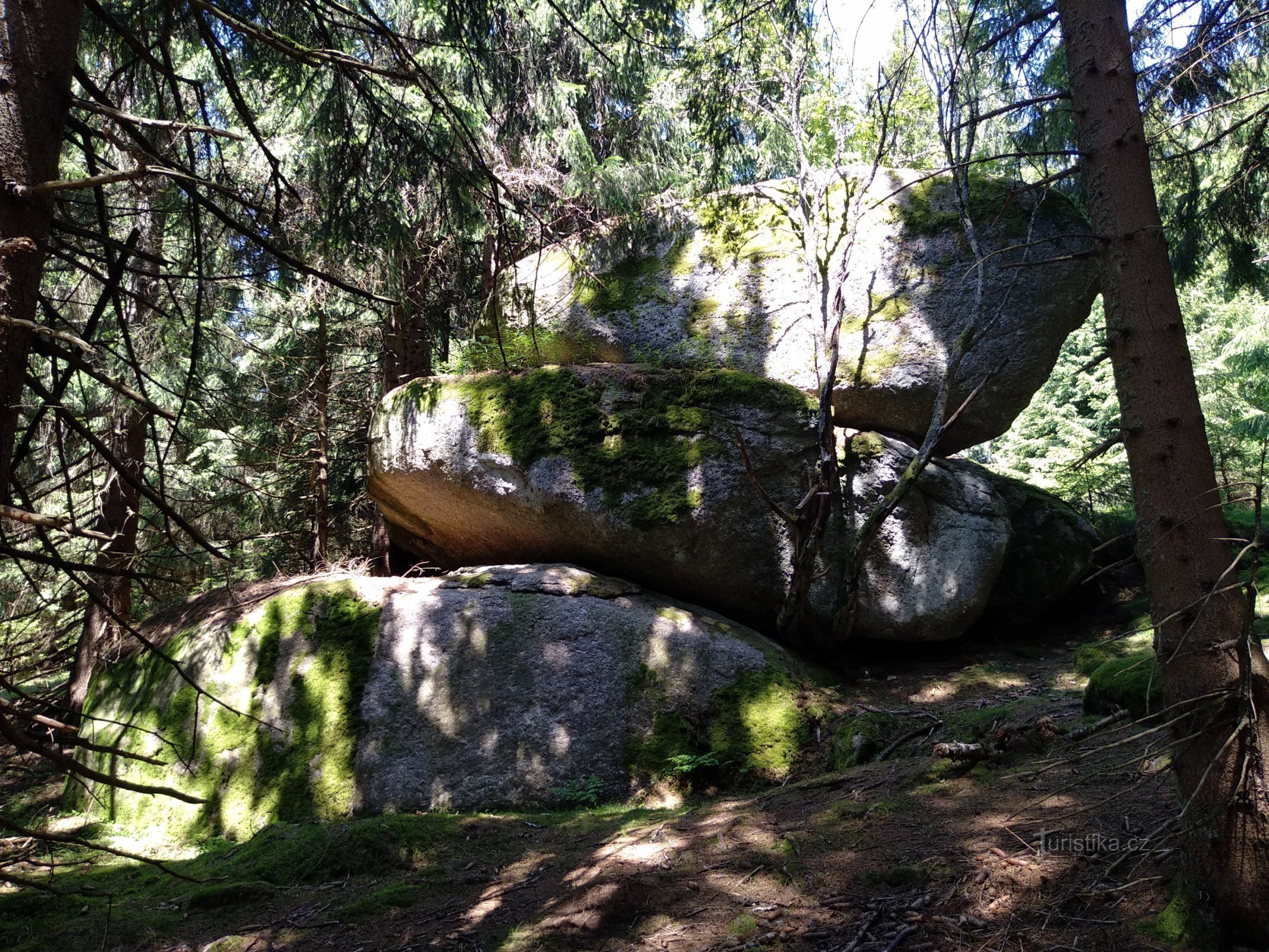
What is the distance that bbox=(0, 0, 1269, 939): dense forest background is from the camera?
14.3ft

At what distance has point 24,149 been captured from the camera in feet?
7.00

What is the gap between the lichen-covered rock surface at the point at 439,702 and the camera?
647 centimetres

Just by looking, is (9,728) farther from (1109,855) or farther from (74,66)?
(1109,855)

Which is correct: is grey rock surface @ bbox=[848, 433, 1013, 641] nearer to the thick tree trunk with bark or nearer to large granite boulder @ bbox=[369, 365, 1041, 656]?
large granite boulder @ bbox=[369, 365, 1041, 656]

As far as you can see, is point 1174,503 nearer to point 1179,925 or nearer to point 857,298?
point 1179,925

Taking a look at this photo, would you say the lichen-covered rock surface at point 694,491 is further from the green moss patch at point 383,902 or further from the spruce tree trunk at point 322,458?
the green moss patch at point 383,902

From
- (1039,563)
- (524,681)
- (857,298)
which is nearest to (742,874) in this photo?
(524,681)

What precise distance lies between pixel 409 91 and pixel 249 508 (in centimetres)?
541

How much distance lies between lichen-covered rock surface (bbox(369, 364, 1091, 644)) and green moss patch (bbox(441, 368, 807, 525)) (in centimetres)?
1

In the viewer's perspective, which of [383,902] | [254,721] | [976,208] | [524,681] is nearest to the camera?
[383,902]

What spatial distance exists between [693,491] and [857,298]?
3.00 meters

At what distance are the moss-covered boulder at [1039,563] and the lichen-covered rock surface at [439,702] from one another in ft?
8.73

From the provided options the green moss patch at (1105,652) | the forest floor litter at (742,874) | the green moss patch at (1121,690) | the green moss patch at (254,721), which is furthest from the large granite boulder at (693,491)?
the green moss patch at (1121,690)

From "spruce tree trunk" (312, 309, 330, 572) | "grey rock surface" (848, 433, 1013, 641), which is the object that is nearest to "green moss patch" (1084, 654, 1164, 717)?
"grey rock surface" (848, 433, 1013, 641)
